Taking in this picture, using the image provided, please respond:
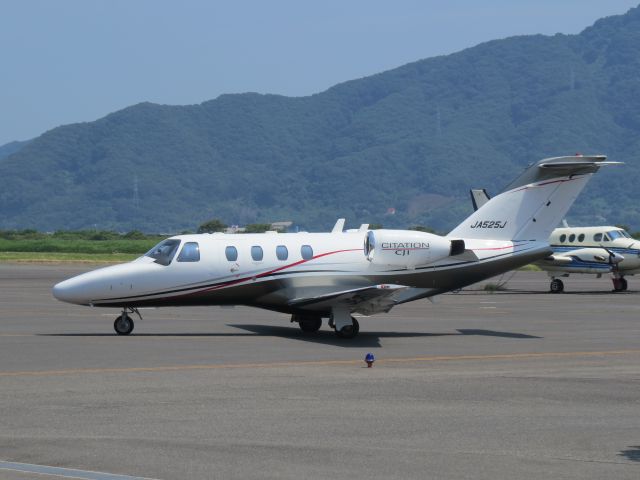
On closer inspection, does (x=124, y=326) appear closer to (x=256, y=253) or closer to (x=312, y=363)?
(x=256, y=253)

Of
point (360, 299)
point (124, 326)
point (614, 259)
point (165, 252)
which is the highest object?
point (165, 252)

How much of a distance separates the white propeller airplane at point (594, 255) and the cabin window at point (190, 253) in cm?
2197

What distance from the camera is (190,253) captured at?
26.6m

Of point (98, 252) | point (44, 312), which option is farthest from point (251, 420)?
point (98, 252)

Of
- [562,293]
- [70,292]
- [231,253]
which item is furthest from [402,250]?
[562,293]

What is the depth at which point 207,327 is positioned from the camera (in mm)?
29203

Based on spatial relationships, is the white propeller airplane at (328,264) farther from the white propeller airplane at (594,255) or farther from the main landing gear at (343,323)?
the white propeller airplane at (594,255)

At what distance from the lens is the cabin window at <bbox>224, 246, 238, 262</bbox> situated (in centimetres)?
2662

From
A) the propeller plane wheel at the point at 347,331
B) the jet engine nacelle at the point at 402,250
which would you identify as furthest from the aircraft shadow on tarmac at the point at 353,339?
the jet engine nacelle at the point at 402,250

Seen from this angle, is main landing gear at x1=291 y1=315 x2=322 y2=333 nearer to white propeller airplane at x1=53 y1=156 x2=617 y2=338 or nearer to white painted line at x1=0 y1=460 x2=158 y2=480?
white propeller airplane at x1=53 y1=156 x2=617 y2=338

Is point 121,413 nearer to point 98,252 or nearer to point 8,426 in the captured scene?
point 8,426

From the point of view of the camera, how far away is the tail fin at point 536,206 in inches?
A: 1083

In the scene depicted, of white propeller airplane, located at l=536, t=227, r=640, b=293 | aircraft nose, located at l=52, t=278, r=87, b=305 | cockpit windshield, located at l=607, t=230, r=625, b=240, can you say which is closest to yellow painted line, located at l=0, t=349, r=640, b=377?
aircraft nose, located at l=52, t=278, r=87, b=305

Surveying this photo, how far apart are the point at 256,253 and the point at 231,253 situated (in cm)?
57
